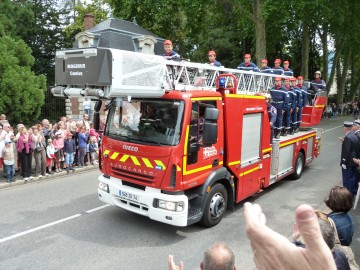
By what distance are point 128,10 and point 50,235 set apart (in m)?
22.4

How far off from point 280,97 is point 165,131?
17.3ft

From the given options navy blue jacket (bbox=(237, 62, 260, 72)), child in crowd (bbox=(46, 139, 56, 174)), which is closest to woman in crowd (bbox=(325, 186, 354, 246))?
navy blue jacket (bbox=(237, 62, 260, 72))

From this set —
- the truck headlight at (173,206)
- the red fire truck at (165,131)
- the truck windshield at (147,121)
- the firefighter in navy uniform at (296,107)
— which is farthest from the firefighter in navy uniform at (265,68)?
the truck headlight at (173,206)

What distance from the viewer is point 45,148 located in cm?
1088

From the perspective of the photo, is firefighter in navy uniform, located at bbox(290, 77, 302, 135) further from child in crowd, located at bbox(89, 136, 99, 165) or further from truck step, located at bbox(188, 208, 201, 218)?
child in crowd, located at bbox(89, 136, 99, 165)

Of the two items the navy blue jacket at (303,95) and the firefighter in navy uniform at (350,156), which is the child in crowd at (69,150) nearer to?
the navy blue jacket at (303,95)

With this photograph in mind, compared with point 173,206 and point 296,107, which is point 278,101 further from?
point 173,206

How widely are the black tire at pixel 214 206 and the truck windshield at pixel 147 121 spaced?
1379 millimetres

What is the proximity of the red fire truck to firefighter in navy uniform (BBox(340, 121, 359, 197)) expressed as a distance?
2023mm

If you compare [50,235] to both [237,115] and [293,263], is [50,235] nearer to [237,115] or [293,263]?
[237,115]

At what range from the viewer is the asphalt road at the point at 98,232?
5527mm

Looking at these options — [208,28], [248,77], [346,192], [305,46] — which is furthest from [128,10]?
[346,192]

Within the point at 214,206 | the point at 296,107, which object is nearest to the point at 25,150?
the point at 214,206

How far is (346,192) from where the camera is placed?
3600mm
